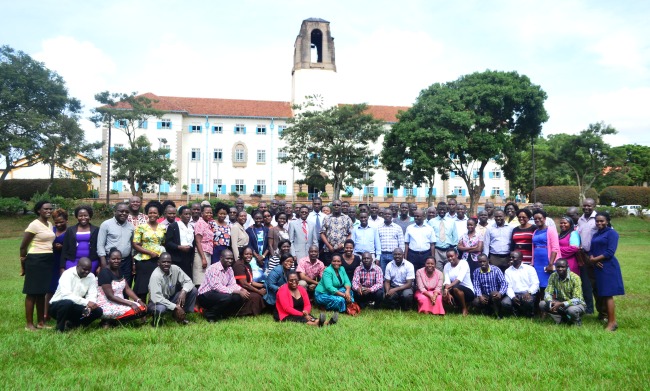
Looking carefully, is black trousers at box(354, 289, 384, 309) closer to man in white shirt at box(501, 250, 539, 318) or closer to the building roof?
man in white shirt at box(501, 250, 539, 318)

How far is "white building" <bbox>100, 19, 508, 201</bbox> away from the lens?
159ft

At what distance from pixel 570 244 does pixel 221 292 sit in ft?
18.5

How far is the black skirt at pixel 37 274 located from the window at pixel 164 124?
43.5 meters

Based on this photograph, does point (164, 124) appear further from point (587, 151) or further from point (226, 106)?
point (587, 151)

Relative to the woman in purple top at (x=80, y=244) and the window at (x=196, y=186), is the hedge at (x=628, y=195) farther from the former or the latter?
the woman in purple top at (x=80, y=244)

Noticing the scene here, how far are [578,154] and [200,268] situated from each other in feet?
120

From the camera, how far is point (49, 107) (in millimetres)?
38969

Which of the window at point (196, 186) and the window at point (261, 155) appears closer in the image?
the window at point (196, 186)

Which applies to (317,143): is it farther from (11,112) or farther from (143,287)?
(143,287)

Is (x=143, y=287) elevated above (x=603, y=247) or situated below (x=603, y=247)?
below

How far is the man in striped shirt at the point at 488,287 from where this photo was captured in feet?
27.7

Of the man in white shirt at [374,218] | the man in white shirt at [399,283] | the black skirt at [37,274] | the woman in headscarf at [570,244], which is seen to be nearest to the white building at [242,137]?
the man in white shirt at [374,218]

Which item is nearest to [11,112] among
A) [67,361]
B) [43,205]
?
[43,205]

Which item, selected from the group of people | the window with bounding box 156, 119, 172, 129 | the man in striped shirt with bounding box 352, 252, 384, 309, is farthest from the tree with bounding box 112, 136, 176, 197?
the man in striped shirt with bounding box 352, 252, 384, 309
